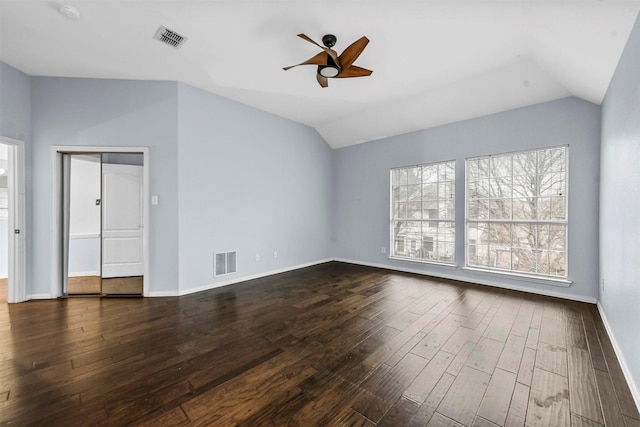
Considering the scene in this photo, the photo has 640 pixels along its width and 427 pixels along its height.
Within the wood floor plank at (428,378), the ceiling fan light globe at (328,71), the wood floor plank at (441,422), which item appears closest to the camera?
the wood floor plank at (441,422)

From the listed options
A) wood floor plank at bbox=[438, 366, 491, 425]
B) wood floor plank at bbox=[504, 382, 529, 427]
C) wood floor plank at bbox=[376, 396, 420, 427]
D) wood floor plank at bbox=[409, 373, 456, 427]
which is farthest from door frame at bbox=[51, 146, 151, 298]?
wood floor plank at bbox=[504, 382, 529, 427]

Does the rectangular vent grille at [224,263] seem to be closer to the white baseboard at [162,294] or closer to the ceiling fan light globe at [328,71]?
the white baseboard at [162,294]

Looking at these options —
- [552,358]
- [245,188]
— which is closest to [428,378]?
[552,358]

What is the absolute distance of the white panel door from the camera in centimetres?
374

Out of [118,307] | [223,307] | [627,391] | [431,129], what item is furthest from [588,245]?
[118,307]

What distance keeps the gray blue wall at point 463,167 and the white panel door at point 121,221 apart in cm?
383

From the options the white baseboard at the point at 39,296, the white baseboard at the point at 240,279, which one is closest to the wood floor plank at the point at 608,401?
the white baseboard at the point at 240,279

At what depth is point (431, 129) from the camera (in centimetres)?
459

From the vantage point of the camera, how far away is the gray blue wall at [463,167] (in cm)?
324

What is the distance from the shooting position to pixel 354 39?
8.61 feet

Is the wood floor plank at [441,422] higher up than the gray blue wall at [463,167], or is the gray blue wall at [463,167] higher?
the gray blue wall at [463,167]

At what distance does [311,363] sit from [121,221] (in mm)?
3508

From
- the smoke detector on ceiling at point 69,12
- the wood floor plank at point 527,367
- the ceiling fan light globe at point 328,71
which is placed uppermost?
the smoke detector on ceiling at point 69,12

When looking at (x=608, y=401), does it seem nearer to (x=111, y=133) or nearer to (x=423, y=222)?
(x=423, y=222)
